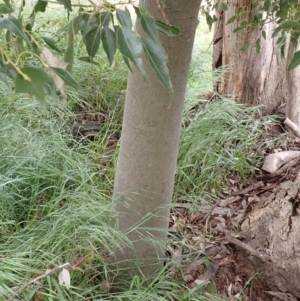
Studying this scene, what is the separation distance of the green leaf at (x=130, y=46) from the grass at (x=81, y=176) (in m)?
1.03

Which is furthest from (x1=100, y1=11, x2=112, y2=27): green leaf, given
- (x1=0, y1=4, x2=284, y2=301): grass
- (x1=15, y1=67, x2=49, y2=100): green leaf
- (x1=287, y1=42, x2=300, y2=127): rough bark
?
(x1=287, y1=42, x2=300, y2=127): rough bark

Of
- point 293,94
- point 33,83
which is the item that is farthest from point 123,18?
point 293,94

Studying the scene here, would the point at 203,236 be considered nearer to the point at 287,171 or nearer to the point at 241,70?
the point at 287,171

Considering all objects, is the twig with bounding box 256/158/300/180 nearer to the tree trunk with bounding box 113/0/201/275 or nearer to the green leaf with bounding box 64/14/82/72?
the tree trunk with bounding box 113/0/201/275

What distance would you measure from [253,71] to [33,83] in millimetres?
2788

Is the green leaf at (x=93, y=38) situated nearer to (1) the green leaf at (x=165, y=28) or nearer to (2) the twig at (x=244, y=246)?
(1) the green leaf at (x=165, y=28)

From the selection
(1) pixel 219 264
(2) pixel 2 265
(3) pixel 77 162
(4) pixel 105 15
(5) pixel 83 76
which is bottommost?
(1) pixel 219 264

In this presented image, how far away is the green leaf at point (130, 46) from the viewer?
2.41 feet

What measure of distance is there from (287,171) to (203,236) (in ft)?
2.34

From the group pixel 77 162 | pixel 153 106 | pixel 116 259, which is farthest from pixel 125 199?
pixel 77 162

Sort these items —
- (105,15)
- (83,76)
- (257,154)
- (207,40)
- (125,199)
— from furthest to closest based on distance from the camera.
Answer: (207,40)
(83,76)
(257,154)
(125,199)
(105,15)

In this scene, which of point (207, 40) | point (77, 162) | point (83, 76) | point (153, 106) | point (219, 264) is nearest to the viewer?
point (153, 106)

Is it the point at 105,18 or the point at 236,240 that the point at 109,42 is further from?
the point at 236,240

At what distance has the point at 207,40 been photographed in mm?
5379
